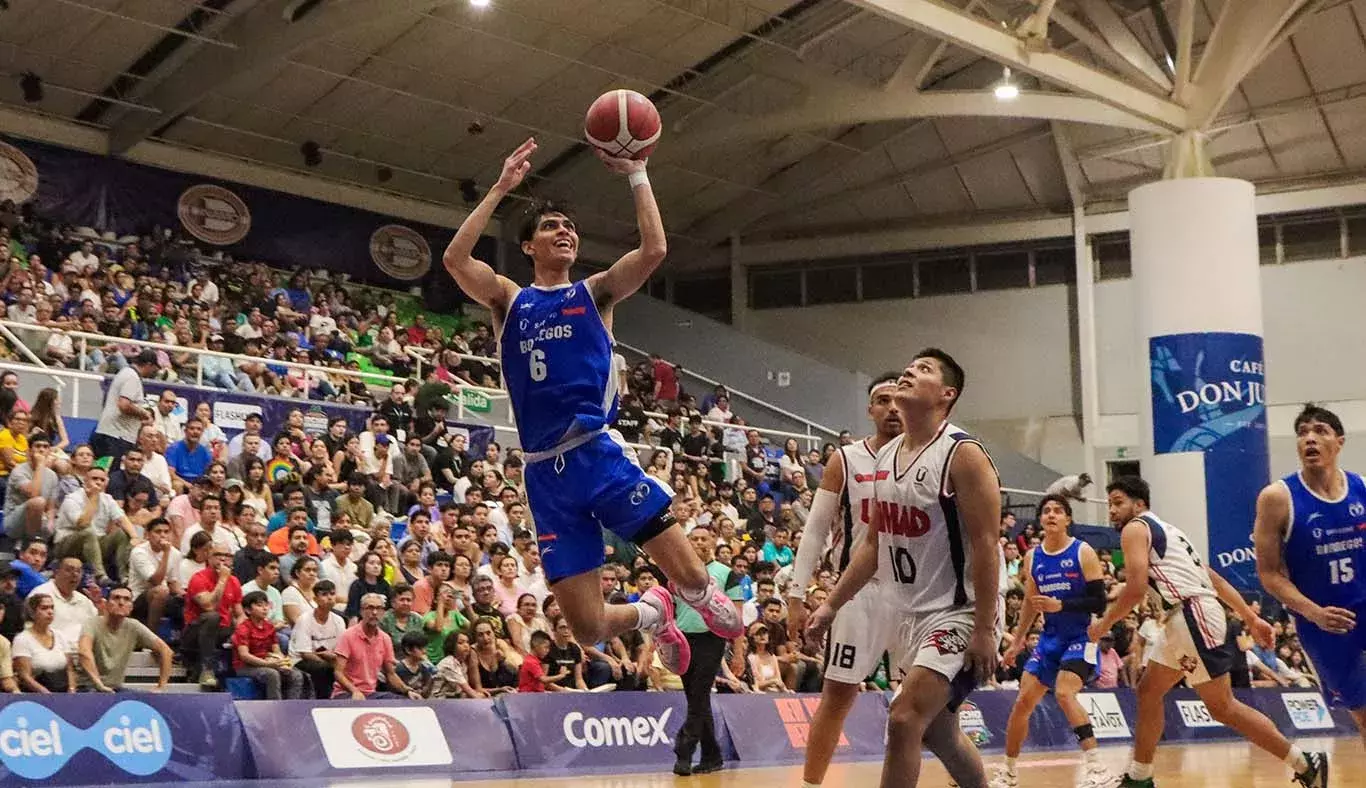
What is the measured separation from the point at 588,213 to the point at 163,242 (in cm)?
1044

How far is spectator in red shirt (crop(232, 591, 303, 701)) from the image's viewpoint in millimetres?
12438

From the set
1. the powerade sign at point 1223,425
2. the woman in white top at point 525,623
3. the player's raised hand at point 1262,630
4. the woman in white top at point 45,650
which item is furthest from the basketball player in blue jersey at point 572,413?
the powerade sign at point 1223,425

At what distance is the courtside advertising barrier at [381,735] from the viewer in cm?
1071

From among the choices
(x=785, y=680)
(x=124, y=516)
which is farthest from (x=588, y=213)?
(x=124, y=516)

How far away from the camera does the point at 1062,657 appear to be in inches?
460

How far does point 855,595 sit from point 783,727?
27.1 ft

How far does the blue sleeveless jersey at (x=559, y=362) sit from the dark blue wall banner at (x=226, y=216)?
20.1 meters

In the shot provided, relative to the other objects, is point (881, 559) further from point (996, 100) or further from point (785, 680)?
point (996, 100)

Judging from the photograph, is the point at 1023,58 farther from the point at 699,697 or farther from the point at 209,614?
the point at 209,614

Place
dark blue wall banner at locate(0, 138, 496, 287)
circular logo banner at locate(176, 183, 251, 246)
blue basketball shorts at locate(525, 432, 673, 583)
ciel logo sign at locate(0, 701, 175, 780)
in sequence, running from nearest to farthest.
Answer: blue basketball shorts at locate(525, 432, 673, 583)
ciel logo sign at locate(0, 701, 175, 780)
dark blue wall banner at locate(0, 138, 496, 287)
circular logo banner at locate(176, 183, 251, 246)

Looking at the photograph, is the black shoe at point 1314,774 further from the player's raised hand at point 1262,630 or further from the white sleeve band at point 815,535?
the white sleeve band at point 815,535

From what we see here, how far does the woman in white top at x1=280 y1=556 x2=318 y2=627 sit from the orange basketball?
280 inches

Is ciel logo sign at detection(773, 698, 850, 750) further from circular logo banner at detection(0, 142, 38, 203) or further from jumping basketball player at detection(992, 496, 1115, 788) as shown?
circular logo banner at detection(0, 142, 38, 203)

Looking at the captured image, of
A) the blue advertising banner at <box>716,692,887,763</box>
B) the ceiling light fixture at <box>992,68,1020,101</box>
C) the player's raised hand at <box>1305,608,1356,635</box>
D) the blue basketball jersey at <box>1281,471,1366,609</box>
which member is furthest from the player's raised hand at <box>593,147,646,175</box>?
the ceiling light fixture at <box>992,68,1020,101</box>
